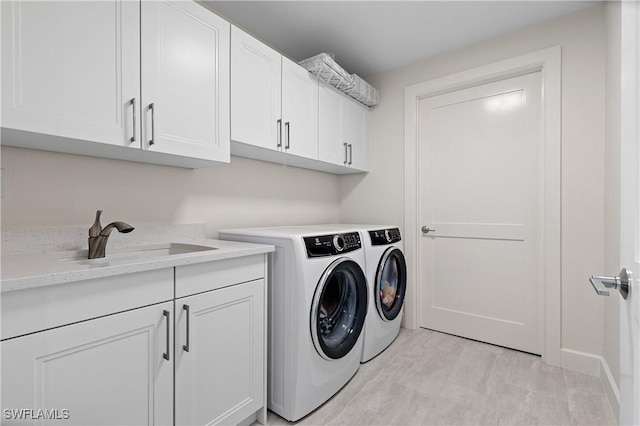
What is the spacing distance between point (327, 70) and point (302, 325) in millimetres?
1768

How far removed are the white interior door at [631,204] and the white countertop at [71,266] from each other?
1276 millimetres

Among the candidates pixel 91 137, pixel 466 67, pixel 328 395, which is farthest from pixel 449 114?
pixel 91 137

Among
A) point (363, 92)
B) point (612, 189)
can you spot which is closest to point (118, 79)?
point (363, 92)

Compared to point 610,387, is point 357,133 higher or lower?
higher

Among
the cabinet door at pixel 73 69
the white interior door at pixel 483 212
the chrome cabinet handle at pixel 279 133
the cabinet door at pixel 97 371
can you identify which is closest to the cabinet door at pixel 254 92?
the chrome cabinet handle at pixel 279 133

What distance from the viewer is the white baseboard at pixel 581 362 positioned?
2.05 metres

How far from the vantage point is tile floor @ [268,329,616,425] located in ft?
5.33

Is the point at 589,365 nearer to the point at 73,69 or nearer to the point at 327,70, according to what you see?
the point at 327,70

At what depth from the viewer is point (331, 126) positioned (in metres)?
2.52

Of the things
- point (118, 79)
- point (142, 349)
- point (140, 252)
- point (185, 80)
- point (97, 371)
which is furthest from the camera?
point (140, 252)

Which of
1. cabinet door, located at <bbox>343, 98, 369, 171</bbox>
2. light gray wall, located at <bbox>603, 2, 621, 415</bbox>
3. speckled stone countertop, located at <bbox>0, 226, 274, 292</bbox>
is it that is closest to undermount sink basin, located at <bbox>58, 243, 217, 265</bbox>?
speckled stone countertop, located at <bbox>0, 226, 274, 292</bbox>

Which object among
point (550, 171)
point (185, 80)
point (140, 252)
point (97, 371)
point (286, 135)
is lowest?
point (97, 371)

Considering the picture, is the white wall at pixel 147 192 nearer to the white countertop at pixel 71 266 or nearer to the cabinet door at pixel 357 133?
the white countertop at pixel 71 266

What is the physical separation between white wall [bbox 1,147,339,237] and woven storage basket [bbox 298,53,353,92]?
2.56 feet
